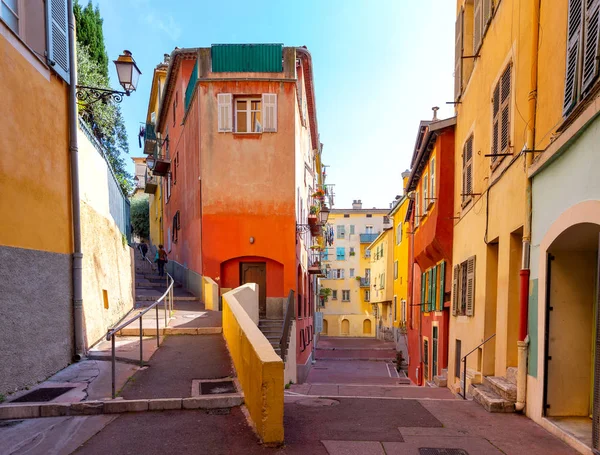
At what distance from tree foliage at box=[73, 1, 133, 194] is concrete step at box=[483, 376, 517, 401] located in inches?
615

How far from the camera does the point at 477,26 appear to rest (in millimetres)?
10398

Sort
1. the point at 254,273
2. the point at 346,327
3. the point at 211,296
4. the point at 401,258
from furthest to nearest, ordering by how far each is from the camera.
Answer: the point at 346,327
the point at 401,258
the point at 254,273
the point at 211,296

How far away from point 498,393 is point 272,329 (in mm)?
8973

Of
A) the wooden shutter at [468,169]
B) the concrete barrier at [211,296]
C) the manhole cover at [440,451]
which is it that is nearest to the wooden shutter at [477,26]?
the wooden shutter at [468,169]

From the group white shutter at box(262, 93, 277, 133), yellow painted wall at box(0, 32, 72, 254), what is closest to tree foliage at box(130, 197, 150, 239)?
white shutter at box(262, 93, 277, 133)

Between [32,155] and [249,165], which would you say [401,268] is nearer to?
[249,165]

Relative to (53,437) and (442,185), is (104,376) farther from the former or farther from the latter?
(442,185)

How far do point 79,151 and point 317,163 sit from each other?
2792cm

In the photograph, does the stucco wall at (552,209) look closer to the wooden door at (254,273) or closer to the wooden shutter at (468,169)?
the wooden shutter at (468,169)

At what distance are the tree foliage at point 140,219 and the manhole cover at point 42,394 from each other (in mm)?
34094

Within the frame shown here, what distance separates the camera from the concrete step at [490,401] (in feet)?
21.9

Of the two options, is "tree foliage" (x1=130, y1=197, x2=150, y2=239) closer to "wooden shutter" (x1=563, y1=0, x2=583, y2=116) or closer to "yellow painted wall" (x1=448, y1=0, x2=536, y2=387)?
"yellow painted wall" (x1=448, y1=0, x2=536, y2=387)

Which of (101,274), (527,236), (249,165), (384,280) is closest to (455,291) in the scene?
(527,236)

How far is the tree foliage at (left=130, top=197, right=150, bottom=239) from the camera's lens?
3928 cm
